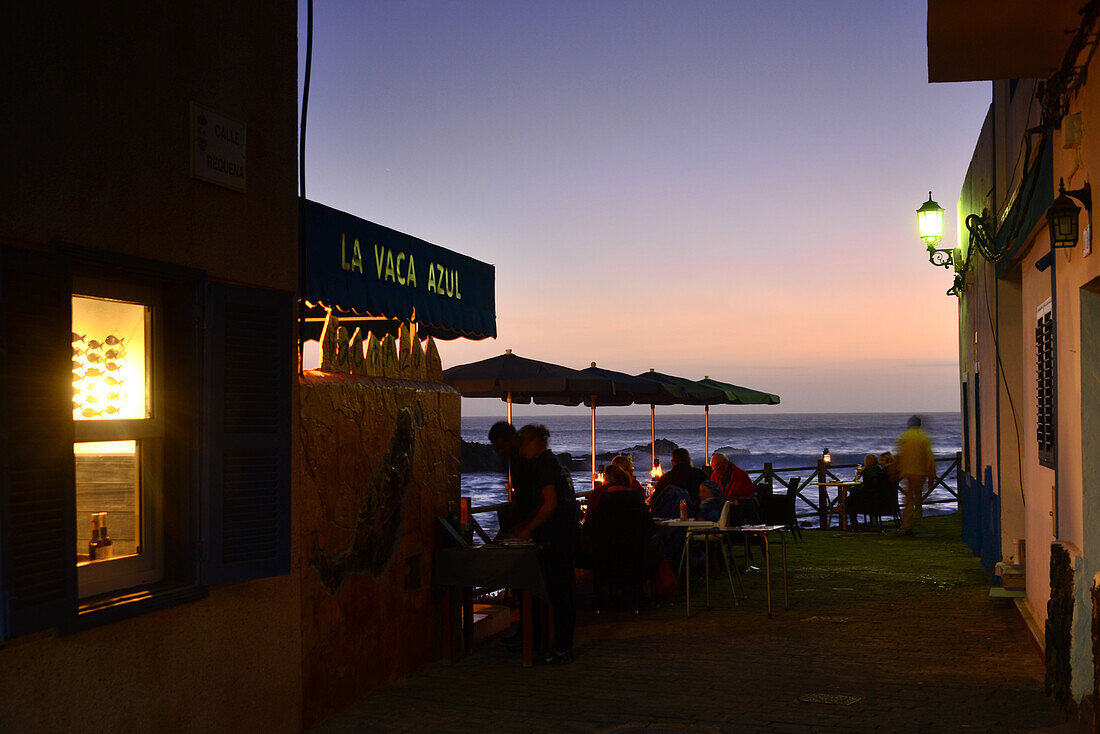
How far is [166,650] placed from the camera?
463cm

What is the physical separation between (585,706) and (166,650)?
8.09ft

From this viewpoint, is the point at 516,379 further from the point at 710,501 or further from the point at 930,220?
the point at 930,220

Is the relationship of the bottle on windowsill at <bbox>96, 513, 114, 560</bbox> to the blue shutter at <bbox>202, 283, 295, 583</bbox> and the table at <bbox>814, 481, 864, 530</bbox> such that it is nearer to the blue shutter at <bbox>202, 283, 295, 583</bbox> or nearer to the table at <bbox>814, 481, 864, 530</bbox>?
the blue shutter at <bbox>202, 283, 295, 583</bbox>

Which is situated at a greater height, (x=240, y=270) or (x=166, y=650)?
(x=240, y=270)

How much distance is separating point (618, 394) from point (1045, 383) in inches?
323

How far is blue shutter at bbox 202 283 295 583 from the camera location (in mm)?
4871

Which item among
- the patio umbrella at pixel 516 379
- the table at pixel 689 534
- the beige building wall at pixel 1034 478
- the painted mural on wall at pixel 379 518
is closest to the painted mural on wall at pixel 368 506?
the painted mural on wall at pixel 379 518

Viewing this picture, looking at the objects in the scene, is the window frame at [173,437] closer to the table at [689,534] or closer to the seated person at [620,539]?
the seated person at [620,539]

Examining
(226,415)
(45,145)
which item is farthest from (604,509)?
(45,145)

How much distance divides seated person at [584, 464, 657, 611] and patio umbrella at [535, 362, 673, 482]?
405 centimetres

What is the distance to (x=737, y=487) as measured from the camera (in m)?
12.5

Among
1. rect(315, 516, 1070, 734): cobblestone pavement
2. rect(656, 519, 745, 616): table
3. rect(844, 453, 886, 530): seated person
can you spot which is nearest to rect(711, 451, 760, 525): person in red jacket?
rect(656, 519, 745, 616): table

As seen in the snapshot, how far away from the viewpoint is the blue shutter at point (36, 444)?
376cm

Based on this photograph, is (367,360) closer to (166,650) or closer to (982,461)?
(166,650)
